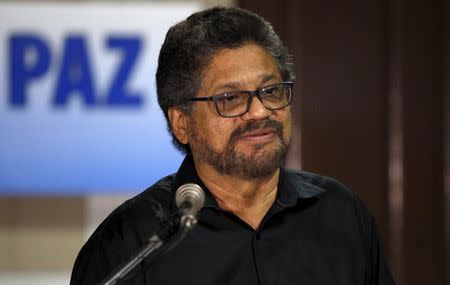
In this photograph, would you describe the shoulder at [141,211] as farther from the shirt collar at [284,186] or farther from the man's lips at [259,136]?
the man's lips at [259,136]

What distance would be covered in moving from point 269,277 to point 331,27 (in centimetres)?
164

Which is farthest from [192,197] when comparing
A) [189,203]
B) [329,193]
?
[329,193]

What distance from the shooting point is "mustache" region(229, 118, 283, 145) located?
1699 millimetres

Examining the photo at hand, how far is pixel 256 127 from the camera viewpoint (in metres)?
1.70

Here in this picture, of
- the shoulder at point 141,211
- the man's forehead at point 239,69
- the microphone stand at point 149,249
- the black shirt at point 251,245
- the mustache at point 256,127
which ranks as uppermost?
the man's forehead at point 239,69

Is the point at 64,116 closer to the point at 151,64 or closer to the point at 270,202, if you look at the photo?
the point at 151,64

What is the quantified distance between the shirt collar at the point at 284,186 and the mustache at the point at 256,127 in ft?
0.61

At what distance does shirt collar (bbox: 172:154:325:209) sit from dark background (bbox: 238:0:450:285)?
45.9 inches

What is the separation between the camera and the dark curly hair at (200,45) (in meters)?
1.76

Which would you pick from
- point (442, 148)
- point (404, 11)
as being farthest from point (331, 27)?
point (442, 148)

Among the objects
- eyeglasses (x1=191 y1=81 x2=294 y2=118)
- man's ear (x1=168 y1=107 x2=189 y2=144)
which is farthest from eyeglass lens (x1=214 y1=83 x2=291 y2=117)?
man's ear (x1=168 y1=107 x2=189 y2=144)

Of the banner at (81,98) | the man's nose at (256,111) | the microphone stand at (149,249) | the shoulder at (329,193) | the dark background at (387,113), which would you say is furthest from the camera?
the dark background at (387,113)

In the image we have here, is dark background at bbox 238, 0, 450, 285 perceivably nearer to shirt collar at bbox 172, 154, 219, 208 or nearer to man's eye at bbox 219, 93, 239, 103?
shirt collar at bbox 172, 154, 219, 208

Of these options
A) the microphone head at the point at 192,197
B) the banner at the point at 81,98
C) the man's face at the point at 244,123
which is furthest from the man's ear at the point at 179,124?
the banner at the point at 81,98
